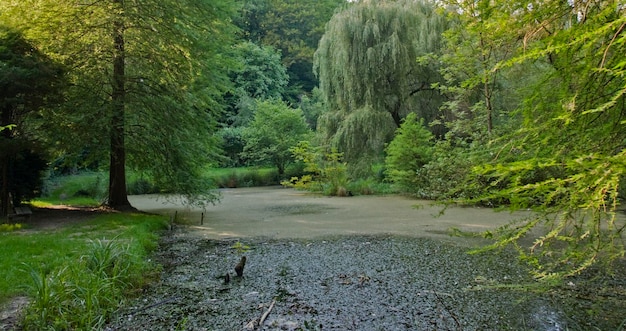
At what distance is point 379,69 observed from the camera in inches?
519

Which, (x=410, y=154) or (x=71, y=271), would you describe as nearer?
(x=71, y=271)

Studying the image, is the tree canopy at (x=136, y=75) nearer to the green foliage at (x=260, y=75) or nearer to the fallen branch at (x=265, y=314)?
the fallen branch at (x=265, y=314)

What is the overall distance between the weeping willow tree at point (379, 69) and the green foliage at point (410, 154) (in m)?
1.42

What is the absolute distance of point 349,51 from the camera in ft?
43.3

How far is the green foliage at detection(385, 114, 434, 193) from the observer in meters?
11.6

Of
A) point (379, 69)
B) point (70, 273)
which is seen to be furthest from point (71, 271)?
point (379, 69)

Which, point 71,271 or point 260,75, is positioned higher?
point 260,75

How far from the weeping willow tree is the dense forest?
47mm

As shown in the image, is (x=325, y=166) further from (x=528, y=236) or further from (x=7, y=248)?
(x=7, y=248)

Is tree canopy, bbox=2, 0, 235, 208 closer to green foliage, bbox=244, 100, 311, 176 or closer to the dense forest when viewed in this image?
→ the dense forest

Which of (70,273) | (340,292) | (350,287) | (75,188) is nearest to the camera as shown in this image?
(70,273)

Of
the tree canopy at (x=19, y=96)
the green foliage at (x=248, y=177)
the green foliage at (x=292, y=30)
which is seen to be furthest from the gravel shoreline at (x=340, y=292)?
the green foliage at (x=292, y=30)

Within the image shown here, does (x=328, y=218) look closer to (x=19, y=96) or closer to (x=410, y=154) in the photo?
(x=410, y=154)

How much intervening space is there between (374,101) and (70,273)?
11.1m
